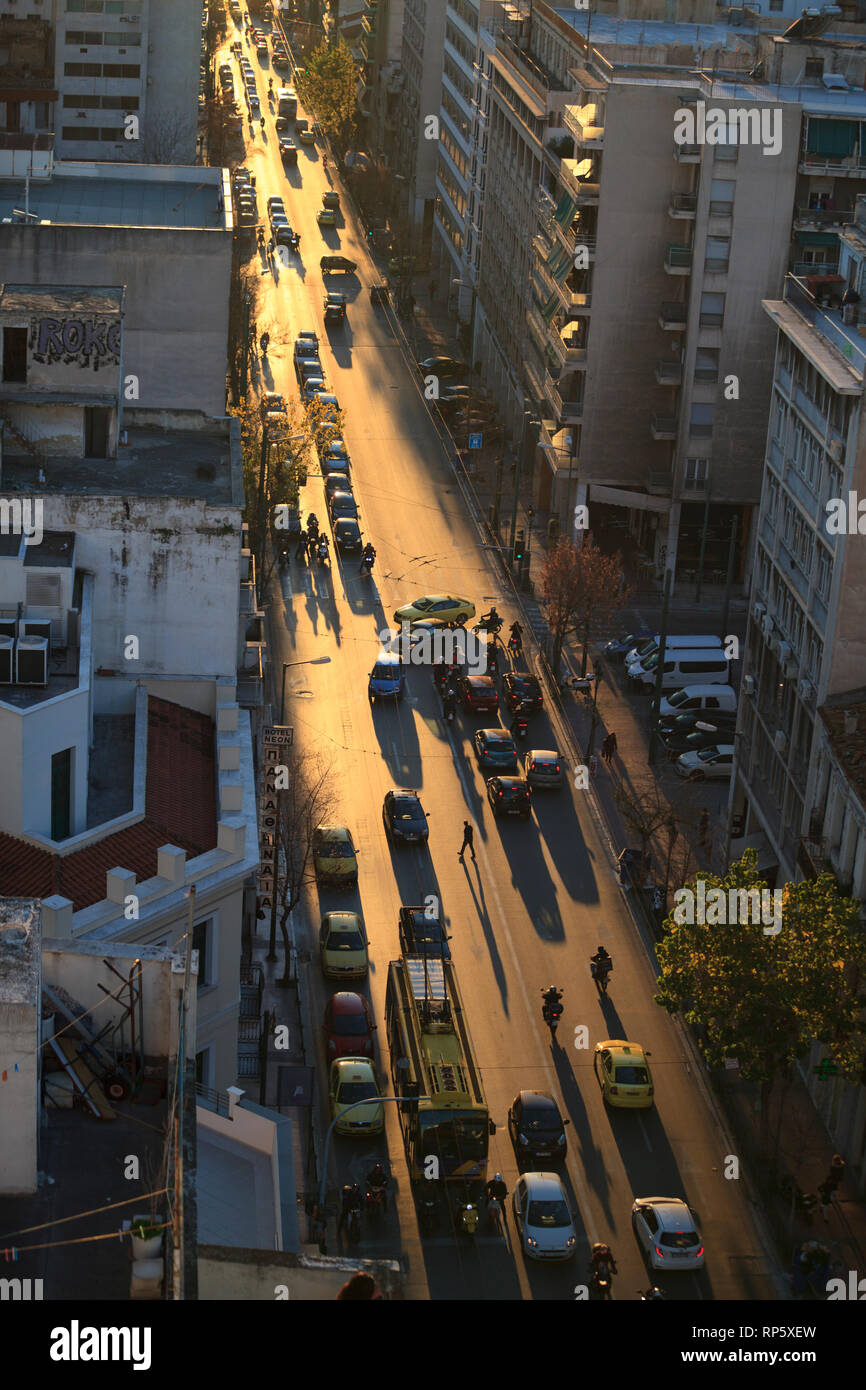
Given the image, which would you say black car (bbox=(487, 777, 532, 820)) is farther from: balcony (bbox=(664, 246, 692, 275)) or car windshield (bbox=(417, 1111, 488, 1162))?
balcony (bbox=(664, 246, 692, 275))

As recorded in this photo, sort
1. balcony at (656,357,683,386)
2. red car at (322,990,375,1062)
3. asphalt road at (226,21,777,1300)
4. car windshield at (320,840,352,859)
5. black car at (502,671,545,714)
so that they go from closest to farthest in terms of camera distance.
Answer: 1. asphalt road at (226,21,777,1300)
2. red car at (322,990,375,1062)
3. car windshield at (320,840,352,859)
4. black car at (502,671,545,714)
5. balcony at (656,357,683,386)

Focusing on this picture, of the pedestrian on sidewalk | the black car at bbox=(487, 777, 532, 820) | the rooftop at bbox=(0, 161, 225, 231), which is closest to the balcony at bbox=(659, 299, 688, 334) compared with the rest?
the rooftop at bbox=(0, 161, 225, 231)

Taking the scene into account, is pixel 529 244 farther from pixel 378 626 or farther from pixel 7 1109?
pixel 7 1109

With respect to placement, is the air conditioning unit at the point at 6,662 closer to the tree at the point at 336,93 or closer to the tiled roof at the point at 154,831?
the tiled roof at the point at 154,831

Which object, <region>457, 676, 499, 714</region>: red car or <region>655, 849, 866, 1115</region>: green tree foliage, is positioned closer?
<region>655, 849, 866, 1115</region>: green tree foliage

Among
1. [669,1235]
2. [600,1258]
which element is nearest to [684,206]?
[669,1235]

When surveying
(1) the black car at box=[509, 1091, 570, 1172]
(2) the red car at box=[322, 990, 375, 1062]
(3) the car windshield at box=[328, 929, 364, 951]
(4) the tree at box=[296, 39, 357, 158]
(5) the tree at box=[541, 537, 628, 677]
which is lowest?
(1) the black car at box=[509, 1091, 570, 1172]

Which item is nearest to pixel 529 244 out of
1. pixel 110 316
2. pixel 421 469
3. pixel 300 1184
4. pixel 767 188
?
pixel 421 469
